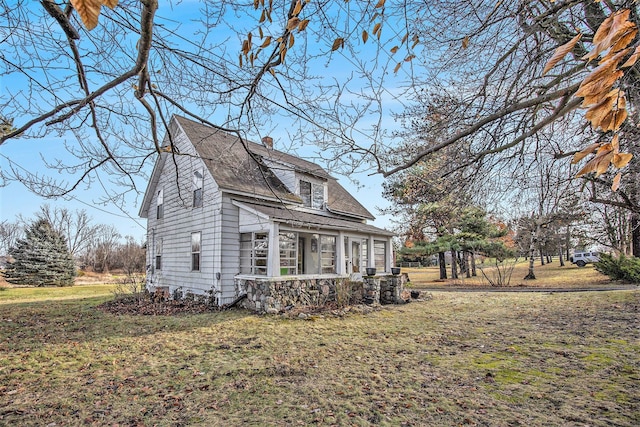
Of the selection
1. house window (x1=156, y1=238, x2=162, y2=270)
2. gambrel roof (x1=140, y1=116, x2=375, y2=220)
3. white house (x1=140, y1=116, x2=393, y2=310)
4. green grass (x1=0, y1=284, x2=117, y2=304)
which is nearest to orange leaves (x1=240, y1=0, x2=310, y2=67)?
gambrel roof (x1=140, y1=116, x2=375, y2=220)

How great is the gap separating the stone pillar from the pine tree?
24.0m

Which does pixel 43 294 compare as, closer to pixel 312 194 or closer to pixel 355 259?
pixel 312 194

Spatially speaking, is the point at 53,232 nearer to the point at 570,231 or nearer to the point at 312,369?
the point at 312,369

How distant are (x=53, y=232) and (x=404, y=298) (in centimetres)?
2651

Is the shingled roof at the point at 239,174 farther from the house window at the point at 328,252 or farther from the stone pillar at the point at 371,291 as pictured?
the stone pillar at the point at 371,291

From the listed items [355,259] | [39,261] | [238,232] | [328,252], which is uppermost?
[238,232]

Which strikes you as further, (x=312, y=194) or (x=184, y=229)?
(x=312, y=194)

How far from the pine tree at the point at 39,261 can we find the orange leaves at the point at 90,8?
29412 mm

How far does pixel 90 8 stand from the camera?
1152 millimetres

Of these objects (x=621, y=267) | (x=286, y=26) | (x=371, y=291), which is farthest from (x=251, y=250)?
(x=621, y=267)

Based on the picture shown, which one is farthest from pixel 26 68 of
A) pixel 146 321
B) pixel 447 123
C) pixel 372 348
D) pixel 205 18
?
pixel 146 321

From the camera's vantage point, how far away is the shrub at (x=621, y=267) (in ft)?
51.2

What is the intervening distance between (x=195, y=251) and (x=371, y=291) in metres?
6.59

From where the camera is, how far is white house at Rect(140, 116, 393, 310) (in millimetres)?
10688
